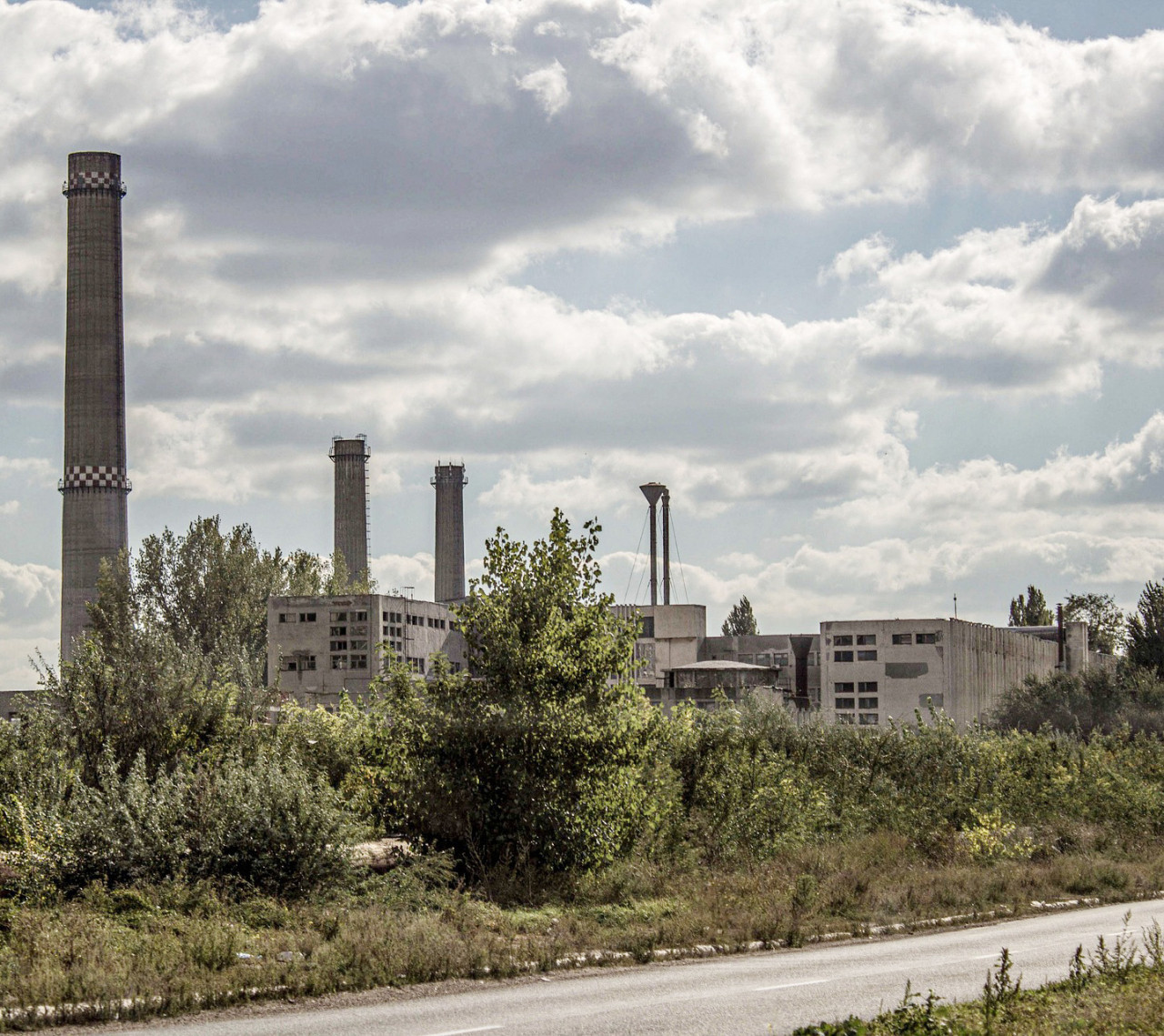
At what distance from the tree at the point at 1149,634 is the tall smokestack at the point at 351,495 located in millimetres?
62893

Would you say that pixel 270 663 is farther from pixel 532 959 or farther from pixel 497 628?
pixel 532 959

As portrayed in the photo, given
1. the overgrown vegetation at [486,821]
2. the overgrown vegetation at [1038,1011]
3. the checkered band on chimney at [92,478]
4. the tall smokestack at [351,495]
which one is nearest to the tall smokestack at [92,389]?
the checkered band on chimney at [92,478]

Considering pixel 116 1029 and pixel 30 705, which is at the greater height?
pixel 30 705

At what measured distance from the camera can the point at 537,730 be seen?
73.1 ft

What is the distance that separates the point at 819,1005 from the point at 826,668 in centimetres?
8005

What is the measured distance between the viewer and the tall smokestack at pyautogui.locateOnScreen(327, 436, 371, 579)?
401 ft

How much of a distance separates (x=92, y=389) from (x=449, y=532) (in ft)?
161

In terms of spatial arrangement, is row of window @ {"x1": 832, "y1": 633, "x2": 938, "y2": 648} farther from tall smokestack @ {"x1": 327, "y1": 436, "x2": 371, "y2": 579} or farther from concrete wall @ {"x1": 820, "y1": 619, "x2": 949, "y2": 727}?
tall smokestack @ {"x1": 327, "y1": 436, "x2": 371, "y2": 579}

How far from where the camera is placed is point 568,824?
22062 millimetres

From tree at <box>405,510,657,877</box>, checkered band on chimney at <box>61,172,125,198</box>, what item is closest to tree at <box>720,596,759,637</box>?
checkered band on chimney at <box>61,172,125,198</box>

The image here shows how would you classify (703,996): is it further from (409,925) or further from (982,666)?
(982,666)

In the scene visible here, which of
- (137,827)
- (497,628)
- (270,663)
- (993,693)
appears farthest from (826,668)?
(137,827)

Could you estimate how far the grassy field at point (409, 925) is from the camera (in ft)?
46.2

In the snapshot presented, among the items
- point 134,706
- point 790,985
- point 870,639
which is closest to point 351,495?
point 870,639
